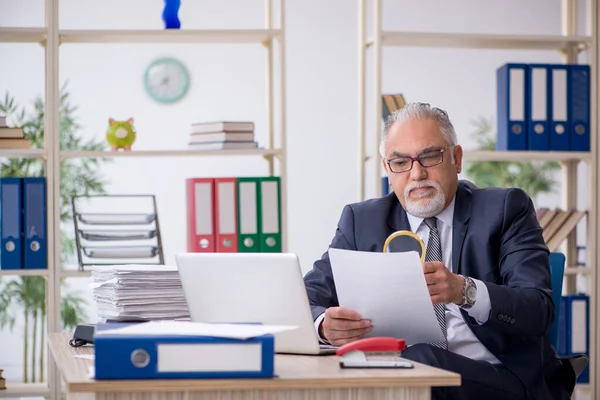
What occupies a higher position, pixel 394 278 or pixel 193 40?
pixel 193 40

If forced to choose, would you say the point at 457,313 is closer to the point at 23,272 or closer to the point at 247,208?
the point at 247,208

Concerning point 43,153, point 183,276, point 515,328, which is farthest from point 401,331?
point 43,153

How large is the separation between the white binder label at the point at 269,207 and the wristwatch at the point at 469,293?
1.60 m

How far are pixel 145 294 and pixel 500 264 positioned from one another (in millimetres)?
882

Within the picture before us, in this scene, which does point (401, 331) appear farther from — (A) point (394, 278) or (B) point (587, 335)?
(B) point (587, 335)

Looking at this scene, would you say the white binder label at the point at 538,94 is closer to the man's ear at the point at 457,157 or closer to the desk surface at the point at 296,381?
the man's ear at the point at 457,157

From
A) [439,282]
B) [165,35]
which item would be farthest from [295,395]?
[165,35]

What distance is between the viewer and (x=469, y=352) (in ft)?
7.06

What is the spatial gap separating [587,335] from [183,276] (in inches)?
99.1

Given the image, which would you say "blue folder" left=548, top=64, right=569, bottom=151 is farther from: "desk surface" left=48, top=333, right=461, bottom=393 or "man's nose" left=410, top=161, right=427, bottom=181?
"desk surface" left=48, top=333, right=461, bottom=393

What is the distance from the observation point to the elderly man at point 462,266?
1.88 m

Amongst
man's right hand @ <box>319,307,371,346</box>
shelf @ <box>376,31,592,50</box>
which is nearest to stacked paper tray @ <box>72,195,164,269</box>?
shelf @ <box>376,31,592,50</box>

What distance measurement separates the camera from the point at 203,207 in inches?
136

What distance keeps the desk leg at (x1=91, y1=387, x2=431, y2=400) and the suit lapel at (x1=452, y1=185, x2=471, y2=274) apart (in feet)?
2.75
